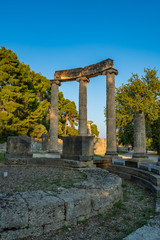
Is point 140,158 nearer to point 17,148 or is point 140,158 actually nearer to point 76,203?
point 17,148

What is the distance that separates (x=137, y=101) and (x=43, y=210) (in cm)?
1968

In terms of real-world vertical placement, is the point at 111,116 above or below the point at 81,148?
above

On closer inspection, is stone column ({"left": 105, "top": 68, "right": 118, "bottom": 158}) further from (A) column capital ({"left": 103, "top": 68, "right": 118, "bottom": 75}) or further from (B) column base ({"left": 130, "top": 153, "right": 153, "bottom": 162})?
(B) column base ({"left": 130, "top": 153, "right": 153, "bottom": 162})

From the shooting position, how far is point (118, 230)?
3.05m

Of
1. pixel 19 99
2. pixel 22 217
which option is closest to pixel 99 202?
pixel 22 217

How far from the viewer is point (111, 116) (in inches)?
570

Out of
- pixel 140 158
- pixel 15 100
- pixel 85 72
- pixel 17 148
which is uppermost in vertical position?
pixel 85 72


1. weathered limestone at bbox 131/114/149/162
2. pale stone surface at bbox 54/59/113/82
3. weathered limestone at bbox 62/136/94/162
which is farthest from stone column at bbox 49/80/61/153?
weathered limestone at bbox 131/114/149/162

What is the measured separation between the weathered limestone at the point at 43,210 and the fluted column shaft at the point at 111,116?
10.4m

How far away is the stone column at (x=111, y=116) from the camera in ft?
46.2

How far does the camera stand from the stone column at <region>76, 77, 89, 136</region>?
15.8 meters

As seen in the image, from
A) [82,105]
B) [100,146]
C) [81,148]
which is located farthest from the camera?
[100,146]

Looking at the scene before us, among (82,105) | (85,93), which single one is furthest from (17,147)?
(85,93)

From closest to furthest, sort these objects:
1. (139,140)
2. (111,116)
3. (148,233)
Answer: (148,233)
(139,140)
(111,116)
